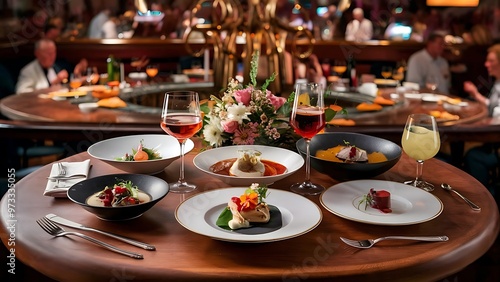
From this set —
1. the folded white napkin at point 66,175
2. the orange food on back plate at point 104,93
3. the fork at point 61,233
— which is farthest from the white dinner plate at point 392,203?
the orange food on back plate at point 104,93

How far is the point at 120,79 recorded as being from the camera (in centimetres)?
468

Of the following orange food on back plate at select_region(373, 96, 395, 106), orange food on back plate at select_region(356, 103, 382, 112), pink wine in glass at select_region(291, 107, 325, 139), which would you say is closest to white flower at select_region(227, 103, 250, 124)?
pink wine in glass at select_region(291, 107, 325, 139)

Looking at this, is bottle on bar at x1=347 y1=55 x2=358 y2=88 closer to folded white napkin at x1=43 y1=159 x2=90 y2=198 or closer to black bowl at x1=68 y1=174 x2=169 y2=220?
folded white napkin at x1=43 y1=159 x2=90 y2=198

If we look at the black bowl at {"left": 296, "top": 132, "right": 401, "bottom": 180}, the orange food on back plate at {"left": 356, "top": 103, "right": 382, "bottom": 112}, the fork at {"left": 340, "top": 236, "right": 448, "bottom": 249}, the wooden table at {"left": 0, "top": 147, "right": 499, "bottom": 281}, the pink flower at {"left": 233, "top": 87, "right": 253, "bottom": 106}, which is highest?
the pink flower at {"left": 233, "top": 87, "right": 253, "bottom": 106}

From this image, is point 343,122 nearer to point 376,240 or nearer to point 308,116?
point 308,116

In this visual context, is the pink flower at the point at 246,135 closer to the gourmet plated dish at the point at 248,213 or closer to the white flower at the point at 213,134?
the white flower at the point at 213,134

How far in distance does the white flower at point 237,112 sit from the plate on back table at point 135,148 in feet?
0.59

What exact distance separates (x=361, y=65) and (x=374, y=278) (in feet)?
21.8

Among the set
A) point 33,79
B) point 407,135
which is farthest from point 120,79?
point 407,135

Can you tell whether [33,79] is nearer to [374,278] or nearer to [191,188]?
[191,188]

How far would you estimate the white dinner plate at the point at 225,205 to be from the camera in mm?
1186

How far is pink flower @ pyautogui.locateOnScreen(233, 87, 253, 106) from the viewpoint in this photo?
1.78m

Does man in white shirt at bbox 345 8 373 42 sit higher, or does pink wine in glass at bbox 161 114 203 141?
man in white shirt at bbox 345 8 373 42

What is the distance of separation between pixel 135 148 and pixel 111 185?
0.41 m
